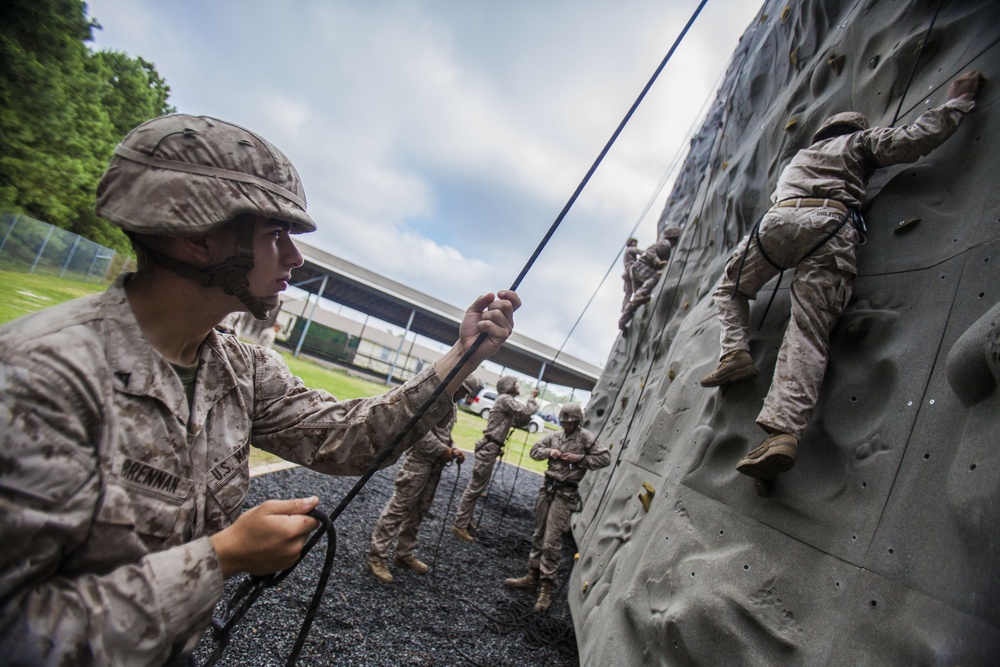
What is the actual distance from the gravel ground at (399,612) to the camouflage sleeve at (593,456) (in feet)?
5.44

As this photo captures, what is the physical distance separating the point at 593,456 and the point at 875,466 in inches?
160

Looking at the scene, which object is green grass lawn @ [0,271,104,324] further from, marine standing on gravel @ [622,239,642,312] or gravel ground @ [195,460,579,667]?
marine standing on gravel @ [622,239,642,312]

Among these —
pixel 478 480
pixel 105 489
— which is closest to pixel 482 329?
pixel 105 489

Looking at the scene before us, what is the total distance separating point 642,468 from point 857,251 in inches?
109

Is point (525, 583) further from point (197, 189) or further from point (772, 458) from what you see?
point (197, 189)

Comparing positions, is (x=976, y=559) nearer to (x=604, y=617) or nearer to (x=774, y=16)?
(x=604, y=617)

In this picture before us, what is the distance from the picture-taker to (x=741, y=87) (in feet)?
25.8

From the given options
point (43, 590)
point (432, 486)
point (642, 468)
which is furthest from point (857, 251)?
point (432, 486)

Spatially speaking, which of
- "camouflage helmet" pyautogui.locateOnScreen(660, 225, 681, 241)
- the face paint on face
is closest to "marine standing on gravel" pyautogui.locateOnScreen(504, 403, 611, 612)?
the face paint on face

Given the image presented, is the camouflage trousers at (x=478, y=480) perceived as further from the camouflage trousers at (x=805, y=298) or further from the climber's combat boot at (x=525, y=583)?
the camouflage trousers at (x=805, y=298)

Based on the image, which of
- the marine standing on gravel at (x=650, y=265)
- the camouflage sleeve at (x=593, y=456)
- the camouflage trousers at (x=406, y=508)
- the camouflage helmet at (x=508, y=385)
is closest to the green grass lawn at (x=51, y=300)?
the camouflage helmet at (x=508, y=385)

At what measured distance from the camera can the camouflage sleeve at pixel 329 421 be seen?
1.74 meters

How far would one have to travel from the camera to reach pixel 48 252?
15.4 m

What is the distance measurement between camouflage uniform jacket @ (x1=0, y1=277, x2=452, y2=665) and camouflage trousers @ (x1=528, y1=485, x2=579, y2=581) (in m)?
4.57
